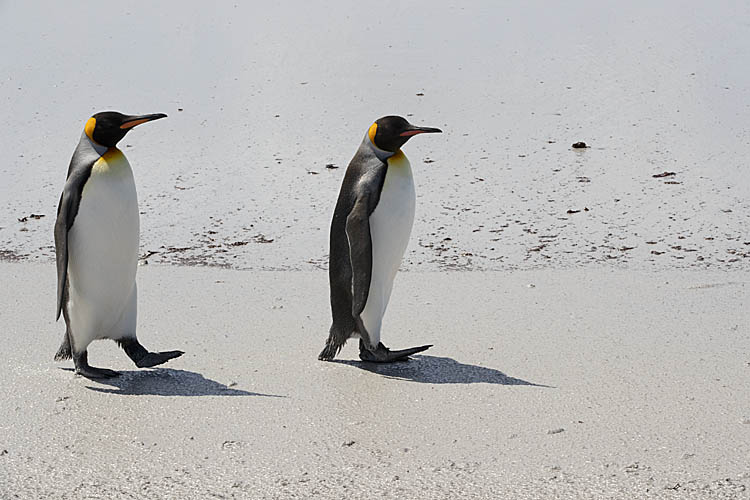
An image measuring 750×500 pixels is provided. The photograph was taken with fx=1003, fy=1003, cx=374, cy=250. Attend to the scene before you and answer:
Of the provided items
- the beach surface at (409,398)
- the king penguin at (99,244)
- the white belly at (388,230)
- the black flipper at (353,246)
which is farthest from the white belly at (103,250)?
the white belly at (388,230)

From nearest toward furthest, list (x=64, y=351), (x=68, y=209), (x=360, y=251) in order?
(x=68, y=209), (x=360, y=251), (x=64, y=351)

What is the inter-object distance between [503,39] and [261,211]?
12.3 feet

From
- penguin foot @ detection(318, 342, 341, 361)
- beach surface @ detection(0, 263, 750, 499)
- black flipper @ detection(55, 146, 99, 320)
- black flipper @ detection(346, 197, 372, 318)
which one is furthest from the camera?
penguin foot @ detection(318, 342, 341, 361)

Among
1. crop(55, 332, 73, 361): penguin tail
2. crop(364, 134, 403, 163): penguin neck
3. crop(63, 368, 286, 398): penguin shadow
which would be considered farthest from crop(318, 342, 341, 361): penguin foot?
crop(55, 332, 73, 361): penguin tail

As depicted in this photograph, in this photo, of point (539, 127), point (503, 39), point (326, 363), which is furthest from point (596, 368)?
point (503, 39)

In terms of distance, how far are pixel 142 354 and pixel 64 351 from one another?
288mm

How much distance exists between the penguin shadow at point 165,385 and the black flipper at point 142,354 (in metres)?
0.07

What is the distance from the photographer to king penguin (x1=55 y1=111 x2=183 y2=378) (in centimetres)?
309

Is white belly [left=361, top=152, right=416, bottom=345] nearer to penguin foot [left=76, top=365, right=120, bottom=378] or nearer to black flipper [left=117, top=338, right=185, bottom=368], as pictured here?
black flipper [left=117, top=338, right=185, bottom=368]

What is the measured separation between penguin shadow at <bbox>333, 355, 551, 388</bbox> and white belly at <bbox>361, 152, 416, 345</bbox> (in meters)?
0.12

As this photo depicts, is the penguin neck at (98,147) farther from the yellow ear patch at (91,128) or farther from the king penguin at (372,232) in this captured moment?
the king penguin at (372,232)

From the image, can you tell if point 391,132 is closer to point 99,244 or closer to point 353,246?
point 353,246

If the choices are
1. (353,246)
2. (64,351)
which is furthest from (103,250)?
(353,246)

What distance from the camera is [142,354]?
327cm
